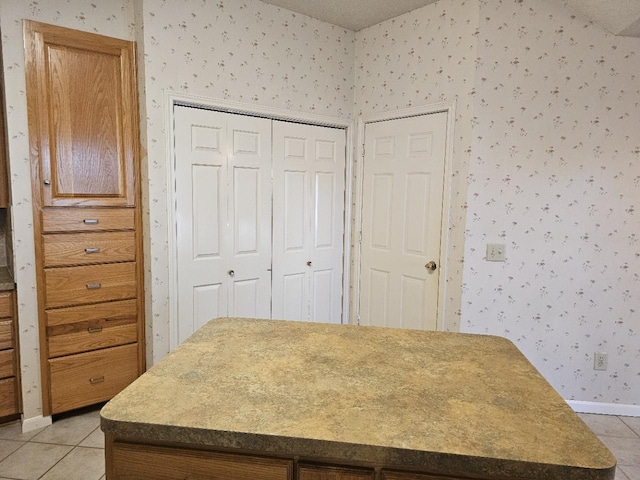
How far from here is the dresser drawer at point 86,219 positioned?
7.86 ft

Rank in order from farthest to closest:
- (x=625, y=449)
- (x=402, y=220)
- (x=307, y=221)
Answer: (x=307, y=221) → (x=402, y=220) → (x=625, y=449)

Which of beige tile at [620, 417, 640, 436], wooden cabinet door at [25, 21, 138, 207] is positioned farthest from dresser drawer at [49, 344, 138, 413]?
beige tile at [620, 417, 640, 436]

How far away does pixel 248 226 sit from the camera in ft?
10.0

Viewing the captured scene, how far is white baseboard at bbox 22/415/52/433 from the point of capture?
2439mm

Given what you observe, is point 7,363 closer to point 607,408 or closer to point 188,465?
point 188,465

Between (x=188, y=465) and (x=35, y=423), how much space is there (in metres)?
2.16

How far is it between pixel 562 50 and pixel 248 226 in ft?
7.65

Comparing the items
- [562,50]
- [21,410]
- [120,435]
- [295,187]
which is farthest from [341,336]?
[562,50]

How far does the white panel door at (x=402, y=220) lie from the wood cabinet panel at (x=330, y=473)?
7.17 ft

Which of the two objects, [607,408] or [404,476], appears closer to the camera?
[404,476]

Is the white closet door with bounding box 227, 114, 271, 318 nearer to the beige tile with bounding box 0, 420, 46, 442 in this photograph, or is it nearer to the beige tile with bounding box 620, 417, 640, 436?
the beige tile with bounding box 0, 420, 46, 442

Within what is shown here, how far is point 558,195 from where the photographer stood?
8.77 ft

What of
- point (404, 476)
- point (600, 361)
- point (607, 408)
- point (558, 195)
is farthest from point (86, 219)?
point (607, 408)

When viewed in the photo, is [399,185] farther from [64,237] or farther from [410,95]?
[64,237]
